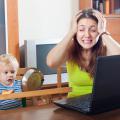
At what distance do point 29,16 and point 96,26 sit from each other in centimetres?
164

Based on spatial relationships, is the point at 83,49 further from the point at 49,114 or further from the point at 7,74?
the point at 49,114

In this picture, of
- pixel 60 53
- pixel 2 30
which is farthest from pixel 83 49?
pixel 2 30

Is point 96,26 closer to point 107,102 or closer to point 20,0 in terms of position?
point 107,102

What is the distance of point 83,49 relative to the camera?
4.90 ft

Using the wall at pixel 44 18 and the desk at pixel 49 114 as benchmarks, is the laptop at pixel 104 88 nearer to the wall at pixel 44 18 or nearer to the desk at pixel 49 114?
the desk at pixel 49 114

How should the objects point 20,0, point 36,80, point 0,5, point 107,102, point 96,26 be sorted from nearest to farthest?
1. point 107,102
2. point 36,80
3. point 96,26
4. point 0,5
5. point 20,0

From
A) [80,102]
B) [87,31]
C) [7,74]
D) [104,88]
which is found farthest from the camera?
[7,74]

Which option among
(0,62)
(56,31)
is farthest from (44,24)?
(0,62)

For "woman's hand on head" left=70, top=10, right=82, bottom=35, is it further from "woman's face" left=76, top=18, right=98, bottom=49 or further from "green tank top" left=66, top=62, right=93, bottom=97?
"green tank top" left=66, top=62, right=93, bottom=97

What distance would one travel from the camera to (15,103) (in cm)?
127

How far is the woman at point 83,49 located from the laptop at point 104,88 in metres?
0.34

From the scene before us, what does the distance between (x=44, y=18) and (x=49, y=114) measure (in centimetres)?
205

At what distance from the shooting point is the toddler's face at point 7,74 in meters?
1.54

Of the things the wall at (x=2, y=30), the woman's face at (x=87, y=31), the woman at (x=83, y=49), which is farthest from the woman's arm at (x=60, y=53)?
the wall at (x=2, y=30)
